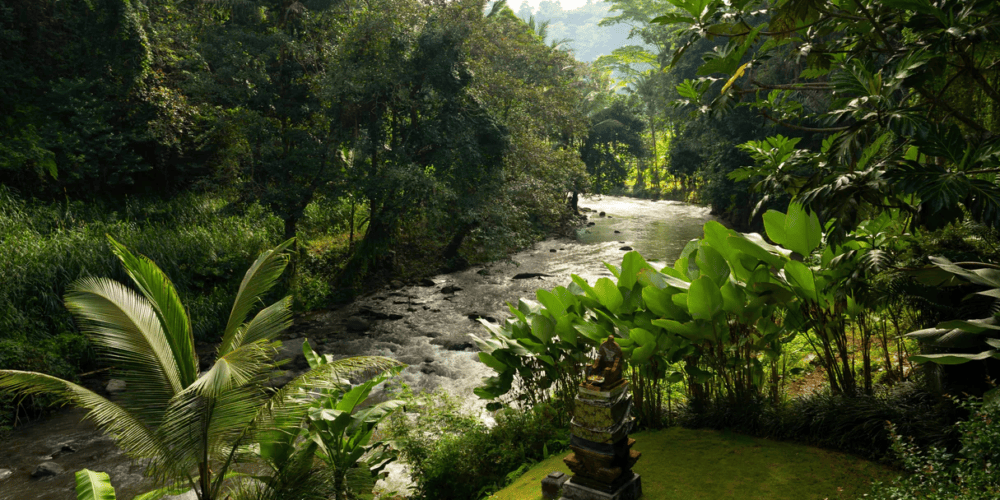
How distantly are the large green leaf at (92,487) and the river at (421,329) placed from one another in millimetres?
2501

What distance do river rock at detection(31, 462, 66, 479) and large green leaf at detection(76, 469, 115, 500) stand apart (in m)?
3.39

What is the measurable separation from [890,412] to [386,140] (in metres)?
11.5

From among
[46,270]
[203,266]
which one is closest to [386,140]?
[203,266]

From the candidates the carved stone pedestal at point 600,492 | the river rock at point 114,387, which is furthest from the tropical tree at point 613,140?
the carved stone pedestal at point 600,492

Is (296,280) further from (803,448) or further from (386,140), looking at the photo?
(803,448)

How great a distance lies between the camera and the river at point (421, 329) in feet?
20.7

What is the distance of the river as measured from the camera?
6.30 m

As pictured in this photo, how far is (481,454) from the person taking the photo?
4520mm

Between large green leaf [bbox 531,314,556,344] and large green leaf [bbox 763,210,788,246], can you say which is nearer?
large green leaf [bbox 763,210,788,246]

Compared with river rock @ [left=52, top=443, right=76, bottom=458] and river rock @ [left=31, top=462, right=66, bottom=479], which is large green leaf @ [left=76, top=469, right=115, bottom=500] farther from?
river rock @ [left=52, top=443, right=76, bottom=458]

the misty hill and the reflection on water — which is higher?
the misty hill

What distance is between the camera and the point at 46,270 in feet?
29.1

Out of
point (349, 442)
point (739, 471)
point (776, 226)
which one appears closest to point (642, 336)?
point (739, 471)

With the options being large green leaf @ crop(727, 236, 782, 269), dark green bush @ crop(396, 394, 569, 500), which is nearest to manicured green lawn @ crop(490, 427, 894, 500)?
dark green bush @ crop(396, 394, 569, 500)
